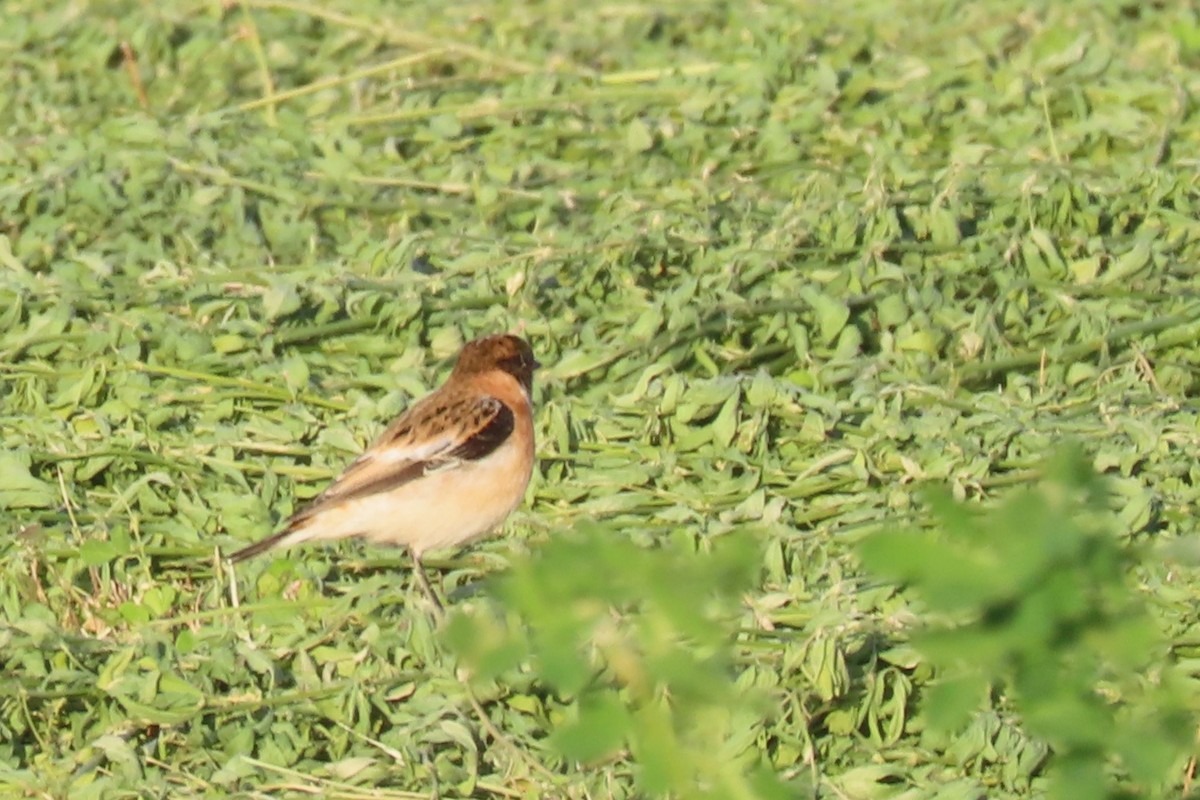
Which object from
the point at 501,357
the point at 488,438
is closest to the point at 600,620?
the point at 488,438

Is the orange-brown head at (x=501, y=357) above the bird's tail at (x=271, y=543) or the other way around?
above

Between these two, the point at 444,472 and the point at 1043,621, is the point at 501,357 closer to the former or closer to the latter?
the point at 444,472

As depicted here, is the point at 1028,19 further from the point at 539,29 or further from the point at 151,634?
the point at 151,634

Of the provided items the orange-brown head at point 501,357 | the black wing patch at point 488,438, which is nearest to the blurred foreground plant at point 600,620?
the black wing patch at point 488,438

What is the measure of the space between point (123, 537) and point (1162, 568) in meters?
3.09

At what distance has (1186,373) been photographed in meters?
8.36

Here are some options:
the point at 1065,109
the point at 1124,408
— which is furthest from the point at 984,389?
the point at 1065,109

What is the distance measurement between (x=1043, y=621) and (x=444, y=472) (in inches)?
175

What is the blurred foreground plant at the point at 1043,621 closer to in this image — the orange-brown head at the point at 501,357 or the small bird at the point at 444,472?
the small bird at the point at 444,472

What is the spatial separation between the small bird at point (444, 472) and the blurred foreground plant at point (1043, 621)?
3.96 meters

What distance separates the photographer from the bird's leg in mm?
6953

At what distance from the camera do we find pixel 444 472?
7.77 m

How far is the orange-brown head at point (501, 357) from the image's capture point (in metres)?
7.95

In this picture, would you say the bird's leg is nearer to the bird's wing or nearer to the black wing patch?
the bird's wing
